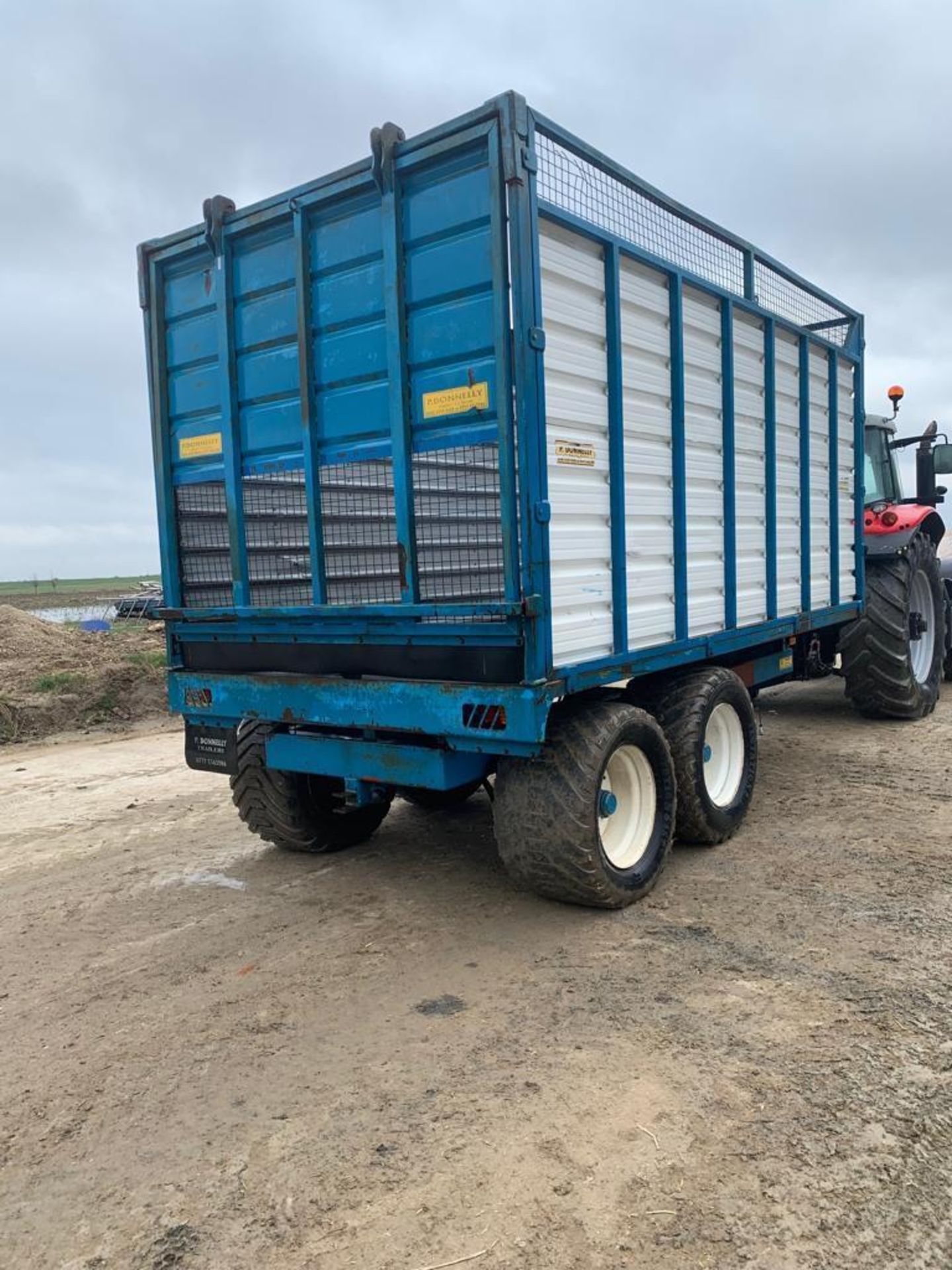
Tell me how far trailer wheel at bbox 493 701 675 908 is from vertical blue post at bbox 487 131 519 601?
79cm

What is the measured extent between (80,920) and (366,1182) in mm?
2607

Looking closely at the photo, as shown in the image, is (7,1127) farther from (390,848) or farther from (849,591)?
(849,591)

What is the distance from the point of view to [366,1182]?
251cm

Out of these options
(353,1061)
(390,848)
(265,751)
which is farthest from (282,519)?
(353,1061)

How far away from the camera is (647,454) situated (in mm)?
4520

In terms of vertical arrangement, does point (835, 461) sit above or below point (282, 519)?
above

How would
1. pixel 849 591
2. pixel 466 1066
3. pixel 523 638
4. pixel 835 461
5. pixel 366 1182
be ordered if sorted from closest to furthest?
pixel 366 1182, pixel 466 1066, pixel 523 638, pixel 835 461, pixel 849 591

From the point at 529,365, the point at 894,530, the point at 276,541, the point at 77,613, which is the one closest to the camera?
the point at 529,365

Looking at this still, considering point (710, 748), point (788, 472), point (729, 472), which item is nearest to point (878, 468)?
point (788, 472)

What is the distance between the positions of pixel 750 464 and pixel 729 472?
0.39 metres

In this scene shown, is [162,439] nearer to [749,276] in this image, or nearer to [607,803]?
[607,803]

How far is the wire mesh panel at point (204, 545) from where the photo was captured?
4.93 metres

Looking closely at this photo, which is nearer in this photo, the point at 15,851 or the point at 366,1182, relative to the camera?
the point at 366,1182

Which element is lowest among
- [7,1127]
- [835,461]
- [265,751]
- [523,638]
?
[7,1127]
